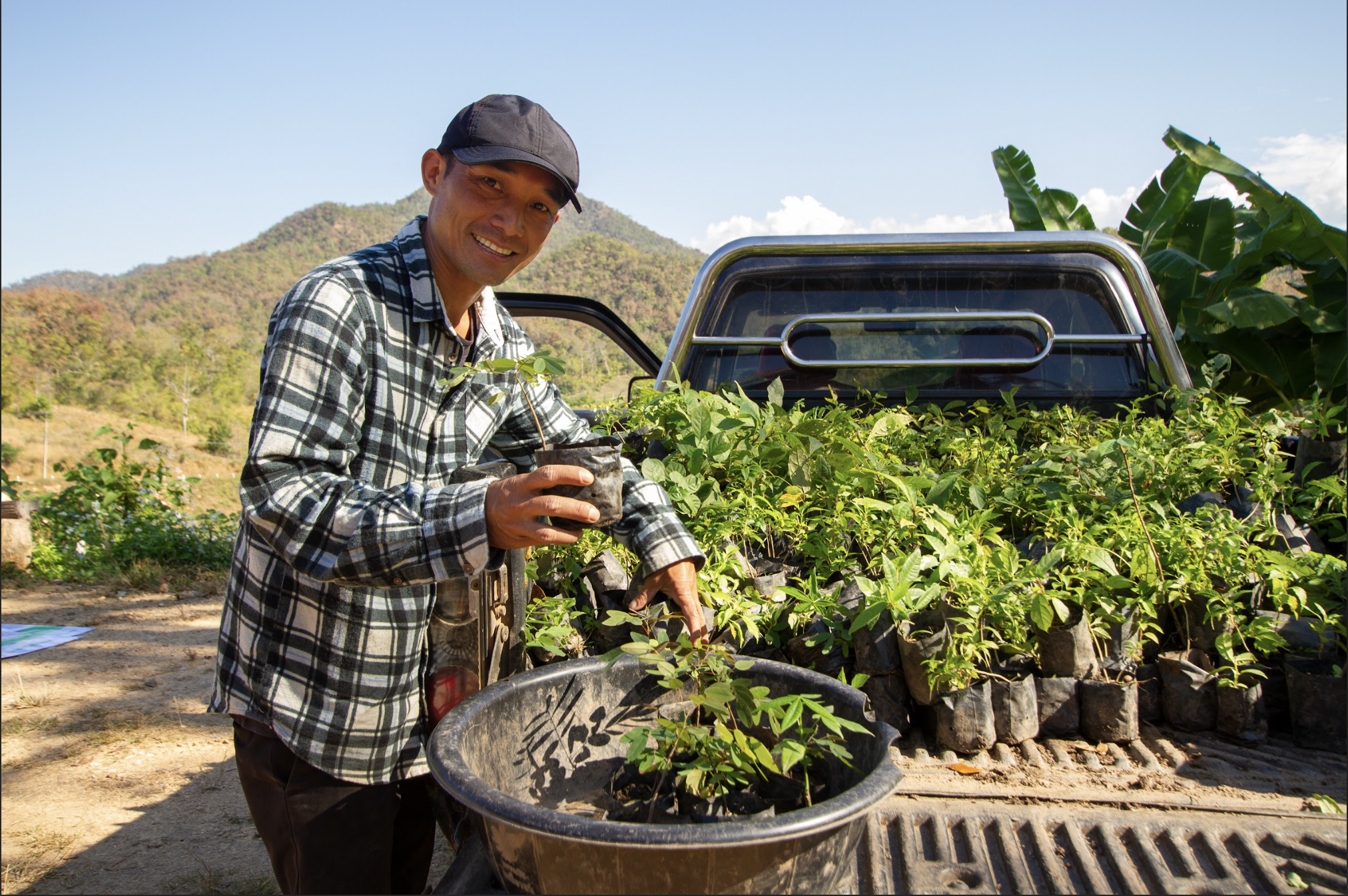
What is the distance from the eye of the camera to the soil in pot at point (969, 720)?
178 centimetres

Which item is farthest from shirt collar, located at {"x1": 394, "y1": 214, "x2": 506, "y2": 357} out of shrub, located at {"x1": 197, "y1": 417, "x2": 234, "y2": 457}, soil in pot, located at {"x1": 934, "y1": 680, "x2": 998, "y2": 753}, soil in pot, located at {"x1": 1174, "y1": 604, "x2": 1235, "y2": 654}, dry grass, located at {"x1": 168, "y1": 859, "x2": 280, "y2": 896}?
shrub, located at {"x1": 197, "y1": 417, "x2": 234, "y2": 457}

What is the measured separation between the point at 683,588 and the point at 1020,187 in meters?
6.57

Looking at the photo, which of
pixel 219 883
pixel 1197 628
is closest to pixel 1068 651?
pixel 1197 628

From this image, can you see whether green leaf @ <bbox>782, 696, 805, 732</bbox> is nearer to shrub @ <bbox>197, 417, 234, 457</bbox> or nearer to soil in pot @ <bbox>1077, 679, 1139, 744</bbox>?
soil in pot @ <bbox>1077, 679, 1139, 744</bbox>

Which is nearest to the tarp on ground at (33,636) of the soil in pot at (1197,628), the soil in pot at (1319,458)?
the soil in pot at (1197,628)

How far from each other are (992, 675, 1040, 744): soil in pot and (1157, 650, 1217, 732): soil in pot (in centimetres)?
35

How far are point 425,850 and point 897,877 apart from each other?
1029mm

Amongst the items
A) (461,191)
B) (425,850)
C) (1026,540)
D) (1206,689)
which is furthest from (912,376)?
(425,850)

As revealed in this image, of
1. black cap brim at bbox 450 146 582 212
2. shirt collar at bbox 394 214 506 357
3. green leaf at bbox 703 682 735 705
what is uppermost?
black cap brim at bbox 450 146 582 212

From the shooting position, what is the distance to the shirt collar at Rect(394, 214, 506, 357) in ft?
5.46

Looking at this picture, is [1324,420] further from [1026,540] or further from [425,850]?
[425,850]

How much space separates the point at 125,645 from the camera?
580cm

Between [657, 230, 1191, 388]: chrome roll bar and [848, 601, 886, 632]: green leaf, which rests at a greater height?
[657, 230, 1191, 388]: chrome roll bar

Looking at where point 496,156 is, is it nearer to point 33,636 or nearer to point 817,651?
point 817,651
